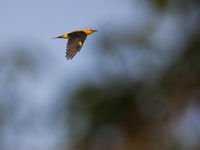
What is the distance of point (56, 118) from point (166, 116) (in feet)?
4.69

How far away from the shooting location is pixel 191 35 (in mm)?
5527

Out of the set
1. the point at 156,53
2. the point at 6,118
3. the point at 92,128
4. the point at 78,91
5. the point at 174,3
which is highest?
the point at 174,3

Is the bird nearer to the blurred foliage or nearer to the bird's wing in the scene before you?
the bird's wing

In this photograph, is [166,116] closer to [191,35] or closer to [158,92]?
[158,92]

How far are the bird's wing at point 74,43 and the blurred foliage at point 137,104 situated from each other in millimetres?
2174

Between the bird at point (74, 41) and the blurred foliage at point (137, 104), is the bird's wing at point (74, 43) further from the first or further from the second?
the blurred foliage at point (137, 104)

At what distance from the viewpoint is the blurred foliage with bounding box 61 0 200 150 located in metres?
4.98

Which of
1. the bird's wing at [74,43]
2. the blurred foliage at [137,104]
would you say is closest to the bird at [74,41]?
the bird's wing at [74,43]

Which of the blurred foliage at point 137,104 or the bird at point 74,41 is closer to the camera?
the blurred foliage at point 137,104

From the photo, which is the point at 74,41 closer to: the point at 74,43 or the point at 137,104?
the point at 74,43

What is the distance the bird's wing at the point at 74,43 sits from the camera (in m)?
7.90

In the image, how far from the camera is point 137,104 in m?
5.26

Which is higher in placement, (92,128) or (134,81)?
(134,81)

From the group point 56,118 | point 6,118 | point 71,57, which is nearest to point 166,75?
point 56,118
